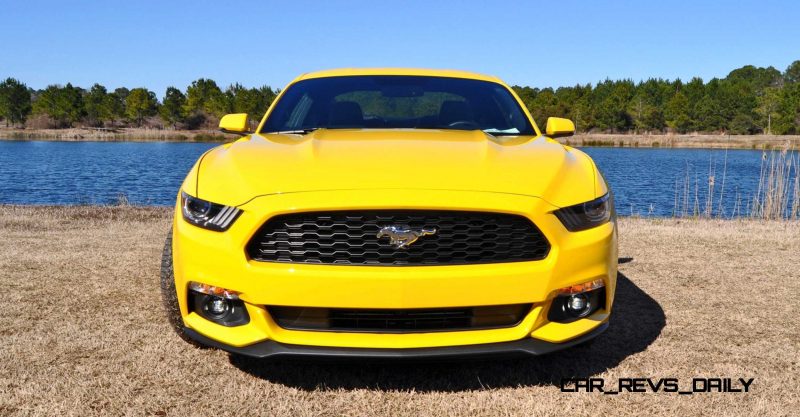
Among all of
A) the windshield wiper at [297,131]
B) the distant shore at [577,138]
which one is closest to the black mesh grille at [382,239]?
the windshield wiper at [297,131]

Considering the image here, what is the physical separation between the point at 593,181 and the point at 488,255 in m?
0.67

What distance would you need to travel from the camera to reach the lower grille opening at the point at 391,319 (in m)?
2.34

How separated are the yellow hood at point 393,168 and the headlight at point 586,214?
29mm

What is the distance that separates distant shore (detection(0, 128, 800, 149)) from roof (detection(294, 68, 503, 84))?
55538 mm

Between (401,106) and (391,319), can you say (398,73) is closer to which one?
(401,106)

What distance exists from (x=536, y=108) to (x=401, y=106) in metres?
90.6

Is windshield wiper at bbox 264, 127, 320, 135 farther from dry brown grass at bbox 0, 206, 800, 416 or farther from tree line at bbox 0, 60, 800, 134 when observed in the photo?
tree line at bbox 0, 60, 800, 134

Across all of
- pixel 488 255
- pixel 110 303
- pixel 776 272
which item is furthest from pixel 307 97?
pixel 776 272

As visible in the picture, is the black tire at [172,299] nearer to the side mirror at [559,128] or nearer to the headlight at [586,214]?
the headlight at [586,214]

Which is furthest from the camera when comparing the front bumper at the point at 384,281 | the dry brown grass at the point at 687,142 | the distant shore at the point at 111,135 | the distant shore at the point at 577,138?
the distant shore at the point at 111,135

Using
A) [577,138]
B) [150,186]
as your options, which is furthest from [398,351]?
[577,138]

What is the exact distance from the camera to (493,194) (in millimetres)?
2373

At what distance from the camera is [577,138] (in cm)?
7425

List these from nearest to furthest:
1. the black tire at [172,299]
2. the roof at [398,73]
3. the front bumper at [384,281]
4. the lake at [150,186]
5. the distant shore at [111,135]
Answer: the front bumper at [384,281], the black tire at [172,299], the roof at [398,73], the lake at [150,186], the distant shore at [111,135]
